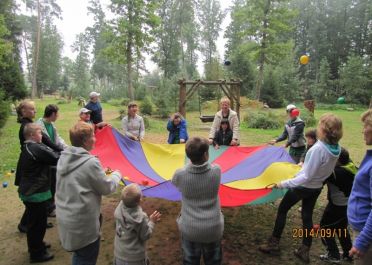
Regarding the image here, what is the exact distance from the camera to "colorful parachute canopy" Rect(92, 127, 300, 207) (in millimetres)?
3238

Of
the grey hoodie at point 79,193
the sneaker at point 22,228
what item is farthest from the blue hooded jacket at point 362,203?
the sneaker at point 22,228

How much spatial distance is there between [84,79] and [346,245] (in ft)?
132

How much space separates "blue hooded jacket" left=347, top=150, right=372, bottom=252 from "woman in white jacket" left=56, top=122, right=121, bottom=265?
5.26 feet

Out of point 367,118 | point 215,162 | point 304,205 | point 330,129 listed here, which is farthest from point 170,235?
point 367,118

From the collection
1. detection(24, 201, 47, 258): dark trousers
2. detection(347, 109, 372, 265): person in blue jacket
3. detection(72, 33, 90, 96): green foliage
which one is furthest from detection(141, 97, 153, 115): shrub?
detection(72, 33, 90, 96): green foliage

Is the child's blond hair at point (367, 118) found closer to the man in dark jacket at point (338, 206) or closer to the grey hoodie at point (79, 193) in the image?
the man in dark jacket at point (338, 206)

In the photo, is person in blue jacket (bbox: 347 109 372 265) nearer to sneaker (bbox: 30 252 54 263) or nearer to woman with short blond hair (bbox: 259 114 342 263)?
woman with short blond hair (bbox: 259 114 342 263)

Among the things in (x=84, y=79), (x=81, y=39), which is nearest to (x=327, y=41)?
(x=84, y=79)

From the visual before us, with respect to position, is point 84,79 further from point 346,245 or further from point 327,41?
point 346,245

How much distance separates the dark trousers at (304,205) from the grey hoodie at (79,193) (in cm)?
174

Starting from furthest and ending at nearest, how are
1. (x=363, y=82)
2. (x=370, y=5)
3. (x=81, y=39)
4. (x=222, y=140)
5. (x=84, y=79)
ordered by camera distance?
(x=81, y=39) < (x=84, y=79) < (x=370, y=5) < (x=363, y=82) < (x=222, y=140)

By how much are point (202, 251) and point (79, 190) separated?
1.03 metres

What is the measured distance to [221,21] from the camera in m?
38.6

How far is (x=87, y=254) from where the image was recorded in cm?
238
